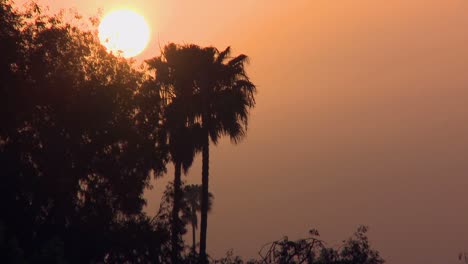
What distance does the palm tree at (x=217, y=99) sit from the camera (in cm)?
4947

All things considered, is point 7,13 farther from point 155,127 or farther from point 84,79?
point 155,127

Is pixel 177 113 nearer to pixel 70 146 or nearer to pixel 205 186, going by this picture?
pixel 205 186

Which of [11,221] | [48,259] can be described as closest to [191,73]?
[11,221]

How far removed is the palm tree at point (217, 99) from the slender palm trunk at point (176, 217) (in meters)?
1.28

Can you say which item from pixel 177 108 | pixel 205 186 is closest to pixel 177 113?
pixel 177 108

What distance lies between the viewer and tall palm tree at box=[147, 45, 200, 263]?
4888 centimetres

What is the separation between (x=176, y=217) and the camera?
4781 cm

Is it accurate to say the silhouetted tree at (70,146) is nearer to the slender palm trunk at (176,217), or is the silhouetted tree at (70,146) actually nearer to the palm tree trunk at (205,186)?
the slender palm trunk at (176,217)

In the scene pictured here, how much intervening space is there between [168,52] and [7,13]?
11184 millimetres

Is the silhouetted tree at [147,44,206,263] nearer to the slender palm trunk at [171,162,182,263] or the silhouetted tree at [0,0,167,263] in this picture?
the slender palm trunk at [171,162,182,263]

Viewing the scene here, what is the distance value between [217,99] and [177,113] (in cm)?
224

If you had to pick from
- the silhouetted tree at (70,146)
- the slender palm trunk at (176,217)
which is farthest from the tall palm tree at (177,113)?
the silhouetted tree at (70,146)

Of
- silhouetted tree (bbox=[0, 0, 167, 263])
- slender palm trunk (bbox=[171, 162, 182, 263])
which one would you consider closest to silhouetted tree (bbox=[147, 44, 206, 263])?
slender palm trunk (bbox=[171, 162, 182, 263])

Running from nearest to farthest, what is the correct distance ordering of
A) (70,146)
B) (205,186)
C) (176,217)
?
(70,146)
(176,217)
(205,186)
